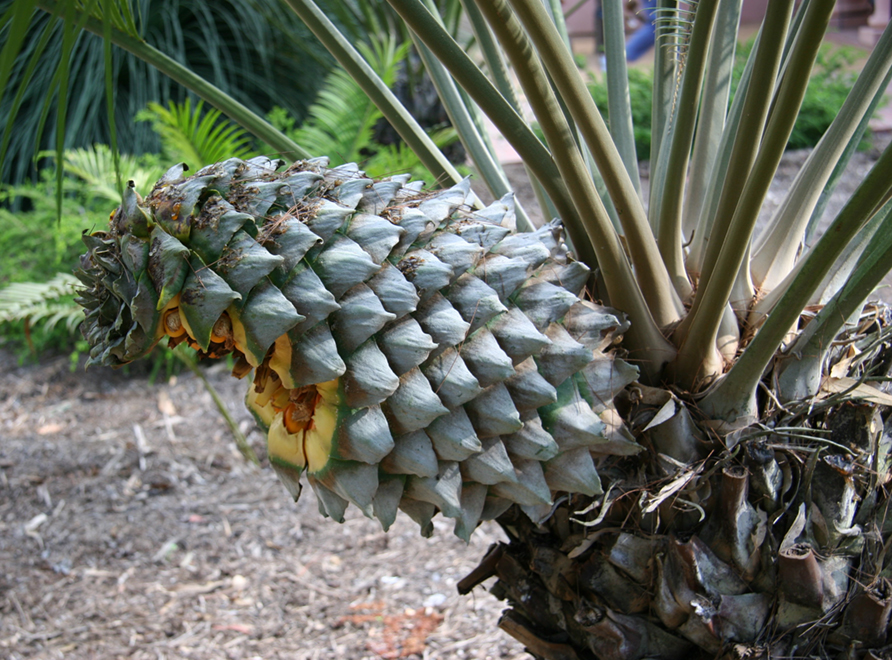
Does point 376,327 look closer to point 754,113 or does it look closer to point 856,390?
point 754,113

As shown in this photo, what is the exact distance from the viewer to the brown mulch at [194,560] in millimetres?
1817

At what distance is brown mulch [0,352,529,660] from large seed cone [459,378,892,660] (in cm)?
84

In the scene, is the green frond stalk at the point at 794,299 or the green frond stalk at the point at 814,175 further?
the green frond stalk at the point at 814,175

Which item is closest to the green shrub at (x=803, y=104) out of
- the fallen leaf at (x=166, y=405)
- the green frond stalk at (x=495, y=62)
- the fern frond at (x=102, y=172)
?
the fern frond at (x=102, y=172)

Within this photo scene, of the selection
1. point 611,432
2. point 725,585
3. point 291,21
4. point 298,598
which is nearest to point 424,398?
point 611,432

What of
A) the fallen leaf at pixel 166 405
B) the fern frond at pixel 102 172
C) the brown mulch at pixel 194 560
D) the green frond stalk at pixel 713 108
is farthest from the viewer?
the fallen leaf at pixel 166 405

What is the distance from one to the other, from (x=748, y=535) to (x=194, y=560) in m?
1.78

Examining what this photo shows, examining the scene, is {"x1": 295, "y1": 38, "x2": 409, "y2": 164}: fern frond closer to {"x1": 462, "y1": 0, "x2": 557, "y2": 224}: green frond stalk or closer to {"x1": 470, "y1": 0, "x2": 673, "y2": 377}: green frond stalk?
{"x1": 462, "y1": 0, "x2": 557, "y2": 224}: green frond stalk

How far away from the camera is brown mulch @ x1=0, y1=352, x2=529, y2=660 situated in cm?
182

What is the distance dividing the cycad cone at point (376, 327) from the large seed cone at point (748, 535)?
9cm

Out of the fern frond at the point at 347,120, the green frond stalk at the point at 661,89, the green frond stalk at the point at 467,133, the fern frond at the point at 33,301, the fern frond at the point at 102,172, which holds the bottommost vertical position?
the fern frond at the point at 33,301

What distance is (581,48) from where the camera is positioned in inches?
387

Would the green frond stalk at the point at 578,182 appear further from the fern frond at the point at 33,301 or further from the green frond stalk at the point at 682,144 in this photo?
the fern frond at the point at 33,301

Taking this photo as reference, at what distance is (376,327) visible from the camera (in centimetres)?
83
